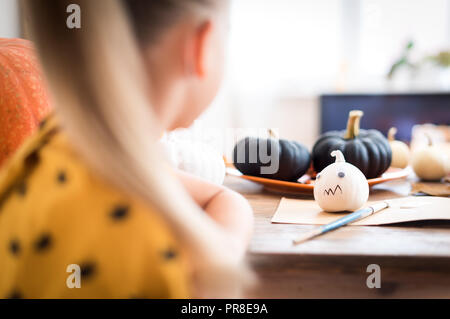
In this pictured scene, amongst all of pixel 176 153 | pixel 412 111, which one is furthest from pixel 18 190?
pixel 412 111

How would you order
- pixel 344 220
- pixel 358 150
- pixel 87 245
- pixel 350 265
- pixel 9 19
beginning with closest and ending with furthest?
1. pixel 87 245
2. pixel 350 265
3. pixel 344 220
4. pixel 358 150
5. pixel 9 19

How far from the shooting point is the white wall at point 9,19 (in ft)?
4.34

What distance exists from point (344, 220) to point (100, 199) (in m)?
0.36

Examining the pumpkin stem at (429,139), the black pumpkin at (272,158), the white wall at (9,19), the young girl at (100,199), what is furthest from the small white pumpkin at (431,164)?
the white wall at (9,19)

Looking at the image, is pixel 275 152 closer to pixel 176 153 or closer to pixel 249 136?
pixel 249 136

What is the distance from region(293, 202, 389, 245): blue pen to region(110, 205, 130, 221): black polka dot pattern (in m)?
0.24

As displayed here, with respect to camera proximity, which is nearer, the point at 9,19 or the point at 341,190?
the point at 341,190

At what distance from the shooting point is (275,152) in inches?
33.5

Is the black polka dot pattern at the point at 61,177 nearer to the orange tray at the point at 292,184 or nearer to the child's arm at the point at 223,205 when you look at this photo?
the child's arm at the point at 223,205

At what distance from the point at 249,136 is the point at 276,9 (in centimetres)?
292

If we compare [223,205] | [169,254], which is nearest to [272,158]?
[223,205]

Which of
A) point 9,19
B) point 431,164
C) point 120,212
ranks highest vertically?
point 9,19

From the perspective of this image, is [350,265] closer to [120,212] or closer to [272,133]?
[120,212]

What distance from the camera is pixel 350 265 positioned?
464 millimetres
